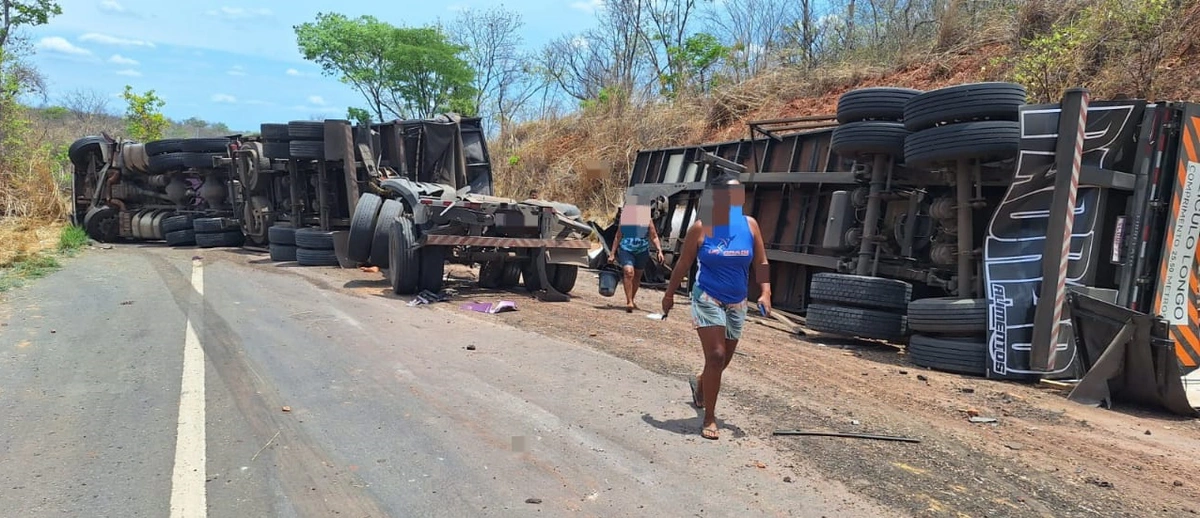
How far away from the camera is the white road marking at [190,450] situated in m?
3.65

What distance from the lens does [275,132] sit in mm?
15336

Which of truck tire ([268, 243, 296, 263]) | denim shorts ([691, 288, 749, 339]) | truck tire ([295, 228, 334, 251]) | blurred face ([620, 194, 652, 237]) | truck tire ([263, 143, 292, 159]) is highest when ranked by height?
truck tire ([263, 143, 292, 159])

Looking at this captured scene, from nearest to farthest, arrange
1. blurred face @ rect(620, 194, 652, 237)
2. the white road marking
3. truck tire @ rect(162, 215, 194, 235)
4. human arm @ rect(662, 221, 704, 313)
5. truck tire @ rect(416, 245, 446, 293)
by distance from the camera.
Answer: the white road marking < human arm @ rect(662, 221, 704, 313) < blurred face @ rect(620, 194, 652, 237) < truck tire @ rect(416, 245, 446, 293) < truck tire @ rect(162, 215, 194, 235)

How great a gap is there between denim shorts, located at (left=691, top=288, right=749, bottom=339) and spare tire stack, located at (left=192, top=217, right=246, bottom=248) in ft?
52.7

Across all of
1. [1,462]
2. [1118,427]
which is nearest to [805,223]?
[1118,427]

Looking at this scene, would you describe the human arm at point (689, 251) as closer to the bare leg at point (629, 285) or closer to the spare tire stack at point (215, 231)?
the bare leg at point (629, 285)

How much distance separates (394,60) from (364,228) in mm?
24834

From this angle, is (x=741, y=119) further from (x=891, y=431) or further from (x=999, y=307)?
(x=891, y=431)

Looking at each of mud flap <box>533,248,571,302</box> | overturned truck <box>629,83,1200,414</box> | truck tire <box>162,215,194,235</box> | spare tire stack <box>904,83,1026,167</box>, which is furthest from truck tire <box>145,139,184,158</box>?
spare tire stack <box>904,83,1026,167</box>

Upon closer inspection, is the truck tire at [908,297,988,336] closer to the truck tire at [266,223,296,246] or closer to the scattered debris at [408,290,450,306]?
the scattered debris at [408,290,450,306]

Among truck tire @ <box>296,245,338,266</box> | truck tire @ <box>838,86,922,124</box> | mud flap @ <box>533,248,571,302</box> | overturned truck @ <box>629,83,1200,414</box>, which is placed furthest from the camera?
truck tire @ <box>296,245,338,266</box>

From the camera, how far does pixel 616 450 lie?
446 centimetres

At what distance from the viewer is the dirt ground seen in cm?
388

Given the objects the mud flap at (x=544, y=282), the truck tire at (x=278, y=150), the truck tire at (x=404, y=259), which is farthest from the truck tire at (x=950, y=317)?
the truck tire at (x=278, y=150)
